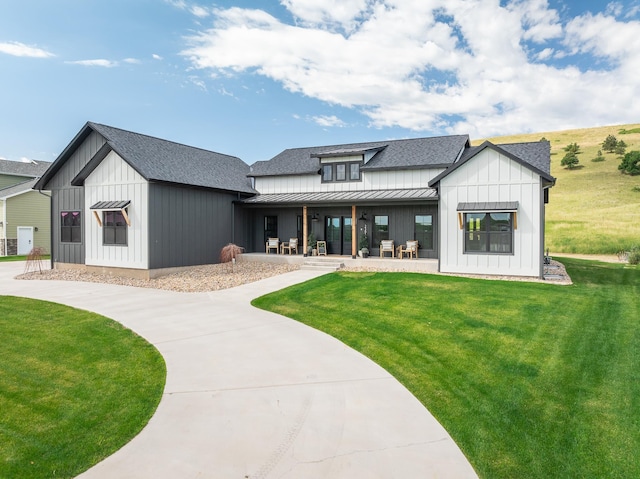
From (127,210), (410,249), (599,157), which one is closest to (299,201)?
(410,249)

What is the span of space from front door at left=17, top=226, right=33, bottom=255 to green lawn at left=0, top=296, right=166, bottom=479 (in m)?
22.9

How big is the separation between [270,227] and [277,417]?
16.5m

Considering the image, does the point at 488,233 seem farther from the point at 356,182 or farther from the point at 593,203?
the point at 593,203

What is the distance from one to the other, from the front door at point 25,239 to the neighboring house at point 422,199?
1739cm

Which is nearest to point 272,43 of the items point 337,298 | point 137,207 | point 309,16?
point 309,16

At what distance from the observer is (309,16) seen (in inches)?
635

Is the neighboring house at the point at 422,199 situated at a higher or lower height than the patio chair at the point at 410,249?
higher

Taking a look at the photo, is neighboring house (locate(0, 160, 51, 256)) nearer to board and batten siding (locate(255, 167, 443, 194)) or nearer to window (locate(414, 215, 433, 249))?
board and batten siding (locate(255, 167, 443, 194))

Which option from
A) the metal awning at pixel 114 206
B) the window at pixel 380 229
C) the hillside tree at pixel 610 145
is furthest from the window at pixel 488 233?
the hillside tree at pixel 610 145

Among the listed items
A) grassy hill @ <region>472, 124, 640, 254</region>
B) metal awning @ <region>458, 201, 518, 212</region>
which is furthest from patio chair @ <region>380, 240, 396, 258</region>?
grassy hill @ <region>472, 124, 640, 254</region>

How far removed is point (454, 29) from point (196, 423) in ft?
64.5

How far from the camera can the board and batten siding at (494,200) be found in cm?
1282

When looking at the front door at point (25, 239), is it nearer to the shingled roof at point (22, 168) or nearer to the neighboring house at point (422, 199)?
the shingled roof at point (22, 168)

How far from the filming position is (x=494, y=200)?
13.3 metres
